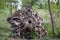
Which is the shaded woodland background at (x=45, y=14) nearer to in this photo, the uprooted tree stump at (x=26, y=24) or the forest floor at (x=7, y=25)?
the forest floor at (x=7, y=25)

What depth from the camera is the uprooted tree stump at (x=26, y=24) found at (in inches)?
215

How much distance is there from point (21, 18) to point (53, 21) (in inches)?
50.5

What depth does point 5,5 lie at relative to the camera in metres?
7.14

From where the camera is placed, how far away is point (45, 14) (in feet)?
22.7

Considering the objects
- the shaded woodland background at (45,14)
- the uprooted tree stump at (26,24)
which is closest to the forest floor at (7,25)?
the shaded woodland background at (45,14)

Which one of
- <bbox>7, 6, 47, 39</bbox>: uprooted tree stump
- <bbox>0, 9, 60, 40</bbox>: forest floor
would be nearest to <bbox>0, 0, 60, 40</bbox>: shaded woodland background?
<bbox>0, 9, 60, 40</bbox>: forest floor

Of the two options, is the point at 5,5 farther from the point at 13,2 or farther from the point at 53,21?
the point at 53,21

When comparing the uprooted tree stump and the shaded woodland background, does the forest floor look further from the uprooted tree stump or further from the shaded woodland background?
the uprooted tree stump

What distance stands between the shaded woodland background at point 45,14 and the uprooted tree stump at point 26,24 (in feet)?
1.27

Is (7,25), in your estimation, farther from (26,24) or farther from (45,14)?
(26,24)

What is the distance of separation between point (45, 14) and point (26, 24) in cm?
170

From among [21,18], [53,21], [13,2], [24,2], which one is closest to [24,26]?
[21,18]

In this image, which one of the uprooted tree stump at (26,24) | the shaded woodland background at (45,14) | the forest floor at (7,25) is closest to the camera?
the uprooted tree stump at (26,24)

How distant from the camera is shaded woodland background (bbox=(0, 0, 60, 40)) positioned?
6.17 m
